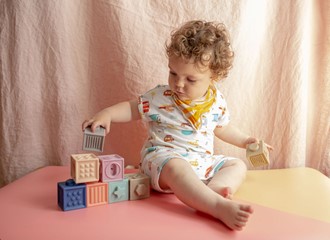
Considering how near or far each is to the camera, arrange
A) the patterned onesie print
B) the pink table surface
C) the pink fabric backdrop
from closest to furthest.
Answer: the pink table surface < the patterned onesie print < the pink fabric backdrop

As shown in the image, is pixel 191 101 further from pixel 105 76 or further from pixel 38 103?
pixel 38 103

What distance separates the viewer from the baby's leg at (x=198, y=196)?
77 cm

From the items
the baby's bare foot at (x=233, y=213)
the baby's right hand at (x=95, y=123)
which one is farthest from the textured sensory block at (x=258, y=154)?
the baby's right hand at (x=95, y=123)

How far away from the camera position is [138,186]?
894 mm

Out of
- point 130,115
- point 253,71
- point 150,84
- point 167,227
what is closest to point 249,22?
point 253,71

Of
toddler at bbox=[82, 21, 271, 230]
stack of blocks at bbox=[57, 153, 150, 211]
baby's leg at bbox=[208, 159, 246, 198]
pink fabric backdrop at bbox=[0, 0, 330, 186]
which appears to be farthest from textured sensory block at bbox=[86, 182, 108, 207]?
pink fabric backdrop at bbox=[0, 0, 330, 186]

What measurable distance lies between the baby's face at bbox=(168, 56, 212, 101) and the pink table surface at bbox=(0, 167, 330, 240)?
24cm

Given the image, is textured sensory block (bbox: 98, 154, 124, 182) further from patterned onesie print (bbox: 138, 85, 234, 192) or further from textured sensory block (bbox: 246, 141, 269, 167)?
textured sensory block (bbox: 246, 141, 269, 167)

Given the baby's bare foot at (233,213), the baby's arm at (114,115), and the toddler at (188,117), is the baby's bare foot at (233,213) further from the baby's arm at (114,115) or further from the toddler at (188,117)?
the baby's arm at (114,115)

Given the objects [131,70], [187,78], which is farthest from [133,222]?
[131,70]

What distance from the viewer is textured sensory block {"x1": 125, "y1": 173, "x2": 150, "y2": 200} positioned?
2.93ft

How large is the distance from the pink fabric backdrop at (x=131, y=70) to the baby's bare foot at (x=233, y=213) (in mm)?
438

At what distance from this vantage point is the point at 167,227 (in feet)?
2.52

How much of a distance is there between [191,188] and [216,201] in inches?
2.3
